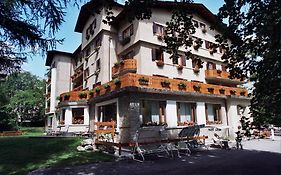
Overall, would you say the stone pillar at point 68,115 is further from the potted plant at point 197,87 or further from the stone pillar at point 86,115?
the potted plant at point 197,87

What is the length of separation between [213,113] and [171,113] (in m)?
6.20

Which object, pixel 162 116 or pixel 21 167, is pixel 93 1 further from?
pixel 162 116

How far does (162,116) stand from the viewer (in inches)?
698

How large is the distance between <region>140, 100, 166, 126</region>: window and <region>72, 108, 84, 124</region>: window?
1142 centimetres

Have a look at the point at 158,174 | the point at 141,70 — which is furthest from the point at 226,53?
the point at 141,70

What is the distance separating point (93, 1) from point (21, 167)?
25.2 feet

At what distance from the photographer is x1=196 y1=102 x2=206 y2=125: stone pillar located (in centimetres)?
1992

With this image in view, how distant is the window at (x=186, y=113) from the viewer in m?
18.9

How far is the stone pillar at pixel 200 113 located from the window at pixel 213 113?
0.99 m

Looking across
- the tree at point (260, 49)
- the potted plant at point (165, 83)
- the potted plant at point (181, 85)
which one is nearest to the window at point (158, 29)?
the potted plant at point (181, 85)

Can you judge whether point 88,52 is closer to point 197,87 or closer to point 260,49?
point 197,87

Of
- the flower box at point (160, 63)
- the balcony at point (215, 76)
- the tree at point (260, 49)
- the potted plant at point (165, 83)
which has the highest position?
the flower box at point (160, 63)

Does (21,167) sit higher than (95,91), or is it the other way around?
(95,91)

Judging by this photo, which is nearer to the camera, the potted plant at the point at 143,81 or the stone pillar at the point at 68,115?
the potted plant at the point at 143,81
